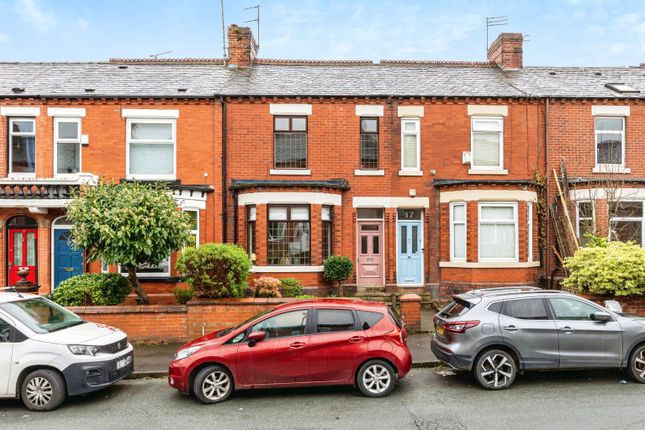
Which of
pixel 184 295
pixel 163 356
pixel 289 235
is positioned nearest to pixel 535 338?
pixel 163 356

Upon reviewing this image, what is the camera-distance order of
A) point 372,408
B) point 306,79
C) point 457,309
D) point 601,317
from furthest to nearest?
point 306,79 < point 457,309 < point 601,317 < point 372,408

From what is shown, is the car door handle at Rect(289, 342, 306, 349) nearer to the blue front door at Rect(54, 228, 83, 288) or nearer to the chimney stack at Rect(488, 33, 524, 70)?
the blue front door at Rect(54, 228, 83, 288)

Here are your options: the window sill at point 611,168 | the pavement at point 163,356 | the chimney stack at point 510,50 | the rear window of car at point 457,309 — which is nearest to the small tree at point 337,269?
the pavement at point 163,356

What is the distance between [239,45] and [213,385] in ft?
48.2

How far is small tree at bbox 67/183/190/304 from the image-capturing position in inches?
408

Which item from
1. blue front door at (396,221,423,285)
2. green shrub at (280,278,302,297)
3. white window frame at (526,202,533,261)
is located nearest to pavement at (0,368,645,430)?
green shrub at (280,278,302,297)

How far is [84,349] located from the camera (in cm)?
708

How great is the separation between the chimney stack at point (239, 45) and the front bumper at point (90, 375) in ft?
45.3

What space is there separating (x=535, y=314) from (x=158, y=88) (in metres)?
13.6

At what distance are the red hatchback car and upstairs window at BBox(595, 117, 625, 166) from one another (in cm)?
1252

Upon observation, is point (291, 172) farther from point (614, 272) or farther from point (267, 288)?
point (614, 272)

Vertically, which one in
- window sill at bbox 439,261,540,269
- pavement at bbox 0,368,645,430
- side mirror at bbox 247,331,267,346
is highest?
window sill at bbox 439,261,540,269

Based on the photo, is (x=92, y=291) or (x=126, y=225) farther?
(x=92, y=291)

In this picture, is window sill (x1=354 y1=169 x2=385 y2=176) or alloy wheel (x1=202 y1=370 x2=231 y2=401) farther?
window sill (x1=354 y1=169 x2=385 y2=176)
